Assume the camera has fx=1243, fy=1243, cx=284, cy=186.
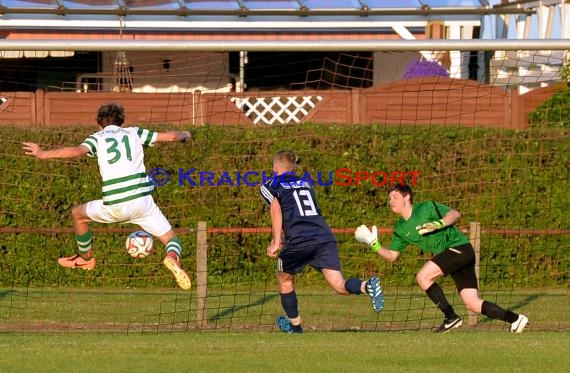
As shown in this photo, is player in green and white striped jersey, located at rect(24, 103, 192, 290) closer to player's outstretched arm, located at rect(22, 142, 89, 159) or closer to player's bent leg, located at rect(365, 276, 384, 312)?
player's outstretched arm, located at rect(22, 142, 89, 159)

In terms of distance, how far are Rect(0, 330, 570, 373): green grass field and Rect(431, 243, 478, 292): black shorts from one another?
936 mm

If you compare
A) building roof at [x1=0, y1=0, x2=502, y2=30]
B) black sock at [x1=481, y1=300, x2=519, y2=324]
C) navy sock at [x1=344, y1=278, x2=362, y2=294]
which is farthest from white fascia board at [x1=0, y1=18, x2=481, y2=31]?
black sock at [x1=481, y1=300, x2=519, y2=324]

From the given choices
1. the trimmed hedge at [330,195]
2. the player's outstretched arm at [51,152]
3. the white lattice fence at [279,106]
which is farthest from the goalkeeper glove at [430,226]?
the white lattice fence at [279,106]

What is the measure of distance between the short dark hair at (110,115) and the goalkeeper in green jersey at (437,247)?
8.62ft

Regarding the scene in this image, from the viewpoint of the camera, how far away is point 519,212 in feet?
60.6

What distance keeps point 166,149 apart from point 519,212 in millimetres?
5312

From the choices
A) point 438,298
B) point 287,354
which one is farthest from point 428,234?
point 287,354

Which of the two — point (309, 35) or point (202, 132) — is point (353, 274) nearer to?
point (202, 132)

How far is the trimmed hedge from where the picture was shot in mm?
17797

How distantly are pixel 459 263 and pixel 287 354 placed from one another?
2856 mm

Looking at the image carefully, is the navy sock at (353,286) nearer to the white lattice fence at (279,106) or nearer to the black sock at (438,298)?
the black sock at (438,298)

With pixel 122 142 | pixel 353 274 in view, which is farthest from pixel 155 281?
pixel 122 142

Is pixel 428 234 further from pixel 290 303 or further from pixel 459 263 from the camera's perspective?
pixel 290 303

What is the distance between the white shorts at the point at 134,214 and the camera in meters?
11.9
